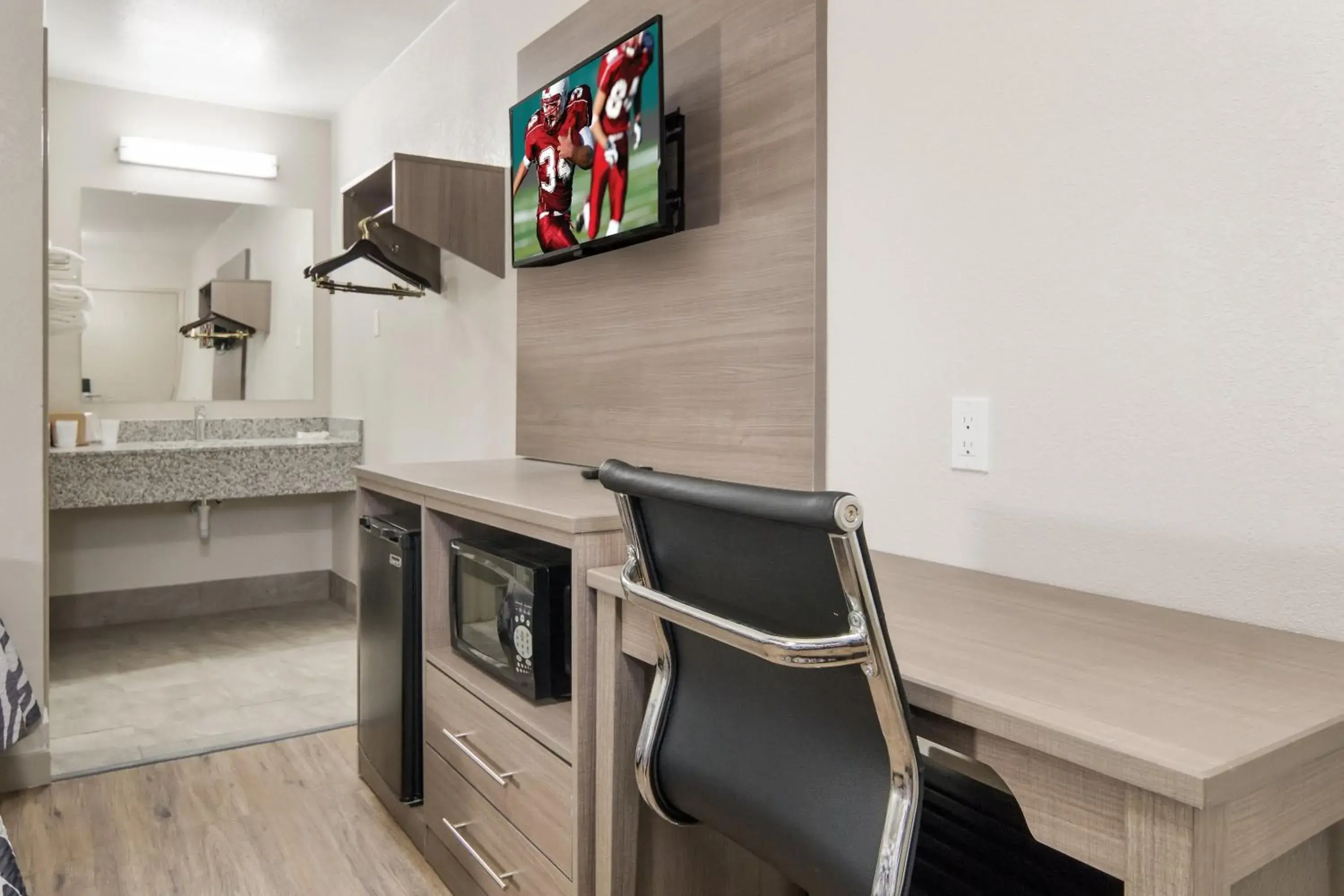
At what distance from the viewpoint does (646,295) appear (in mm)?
2217

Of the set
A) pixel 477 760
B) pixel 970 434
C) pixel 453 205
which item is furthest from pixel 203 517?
pixel 970 434

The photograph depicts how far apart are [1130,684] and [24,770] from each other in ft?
8.96

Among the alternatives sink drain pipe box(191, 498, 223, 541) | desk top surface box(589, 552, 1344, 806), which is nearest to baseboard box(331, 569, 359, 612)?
sink drain pipe box(191, 498, 223, 541)

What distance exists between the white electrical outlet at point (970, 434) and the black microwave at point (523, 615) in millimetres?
751

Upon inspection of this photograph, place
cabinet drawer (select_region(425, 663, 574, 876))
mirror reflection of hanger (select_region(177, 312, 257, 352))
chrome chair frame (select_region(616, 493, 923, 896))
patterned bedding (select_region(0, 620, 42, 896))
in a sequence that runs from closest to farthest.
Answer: chrome chair frame (select_region(616, 493, 923, 896)) → cabinet drawer (select_region(425, 663, 574, 876)) → patterned bedding (select_region(0, 620, 42, 896)) → mirror reflection of hanger (select_region(177, 312, 257, 352))

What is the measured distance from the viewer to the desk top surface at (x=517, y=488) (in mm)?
1528

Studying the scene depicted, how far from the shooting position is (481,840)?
6.00ft

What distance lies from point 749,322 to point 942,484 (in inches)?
22.4

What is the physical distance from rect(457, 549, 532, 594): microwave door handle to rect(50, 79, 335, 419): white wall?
2.86 m

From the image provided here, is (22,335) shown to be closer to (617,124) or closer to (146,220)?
(617,124)

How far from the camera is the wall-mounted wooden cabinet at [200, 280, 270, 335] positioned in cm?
420

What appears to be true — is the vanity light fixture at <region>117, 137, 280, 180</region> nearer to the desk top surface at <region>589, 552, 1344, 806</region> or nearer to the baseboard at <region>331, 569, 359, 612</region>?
the baseboard at <region>331, 569, 359, 612</region>

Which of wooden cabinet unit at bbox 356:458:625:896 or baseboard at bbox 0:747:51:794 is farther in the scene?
baseboard at bbox 0:747:51:794

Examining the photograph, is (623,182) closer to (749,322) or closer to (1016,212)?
(749,322)
